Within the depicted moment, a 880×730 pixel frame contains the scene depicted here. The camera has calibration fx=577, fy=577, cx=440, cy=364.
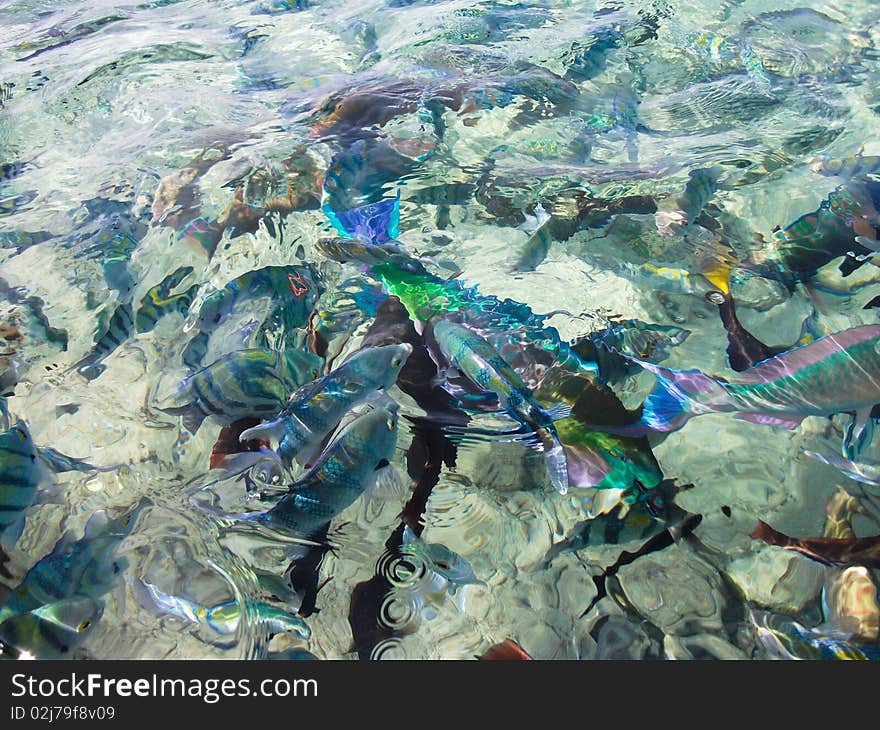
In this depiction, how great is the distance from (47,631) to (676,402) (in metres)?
2.28

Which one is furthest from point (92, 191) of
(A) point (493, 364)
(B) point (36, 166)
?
(A) point (493, 364)

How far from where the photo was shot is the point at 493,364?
2.20 metres

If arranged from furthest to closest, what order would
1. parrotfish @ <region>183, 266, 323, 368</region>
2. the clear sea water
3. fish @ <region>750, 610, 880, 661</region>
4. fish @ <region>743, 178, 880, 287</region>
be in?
fish @ <region>743, 178, 880, 287</region> → parrotfish @ <region>183, 266, 323, 368</region> → the clear sea water → fish @ <region>750, 610, 880, 661</region>

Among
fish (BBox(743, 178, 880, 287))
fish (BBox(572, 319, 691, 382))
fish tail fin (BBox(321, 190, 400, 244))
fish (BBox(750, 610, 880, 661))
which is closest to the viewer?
fish (BBox(750, 610, 880, 661))

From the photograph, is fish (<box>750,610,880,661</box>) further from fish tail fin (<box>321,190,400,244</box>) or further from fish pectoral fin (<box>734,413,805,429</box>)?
fish tail fin (<box>321,190,400,244</box>)

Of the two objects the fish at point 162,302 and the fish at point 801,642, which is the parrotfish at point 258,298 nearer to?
the fish at point 162,302

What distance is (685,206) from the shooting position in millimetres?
3584

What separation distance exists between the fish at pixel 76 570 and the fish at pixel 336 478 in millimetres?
485

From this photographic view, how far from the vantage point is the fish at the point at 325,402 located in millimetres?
2123

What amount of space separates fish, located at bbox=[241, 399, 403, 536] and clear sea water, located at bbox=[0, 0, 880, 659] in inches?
6.2

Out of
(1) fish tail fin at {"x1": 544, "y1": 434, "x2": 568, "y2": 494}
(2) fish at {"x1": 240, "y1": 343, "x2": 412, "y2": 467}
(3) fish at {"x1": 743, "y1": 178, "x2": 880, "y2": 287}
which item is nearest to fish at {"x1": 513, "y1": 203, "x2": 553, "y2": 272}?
(3) fish at {"x1": 743, "y1": 178, "x2": 880, "y2": 287}

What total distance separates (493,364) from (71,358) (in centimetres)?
230

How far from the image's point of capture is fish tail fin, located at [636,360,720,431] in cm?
226

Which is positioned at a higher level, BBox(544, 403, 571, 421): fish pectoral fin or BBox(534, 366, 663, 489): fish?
BBox(544, 403, 571, 421): fish pectoral fin
